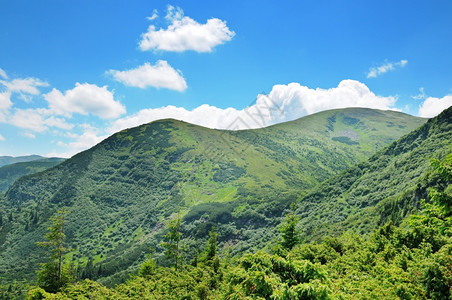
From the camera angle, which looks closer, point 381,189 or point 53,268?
point 53,268

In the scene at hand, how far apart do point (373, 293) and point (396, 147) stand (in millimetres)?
171661

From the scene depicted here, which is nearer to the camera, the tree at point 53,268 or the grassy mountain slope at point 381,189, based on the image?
the tree at point 53,268

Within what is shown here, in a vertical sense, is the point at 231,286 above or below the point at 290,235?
above

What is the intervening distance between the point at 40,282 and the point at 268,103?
295ft

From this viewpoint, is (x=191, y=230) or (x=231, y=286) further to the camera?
(x=191, y=230)

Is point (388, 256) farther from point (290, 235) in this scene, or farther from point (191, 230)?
point (191, 230)

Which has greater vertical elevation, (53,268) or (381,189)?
(53,268)

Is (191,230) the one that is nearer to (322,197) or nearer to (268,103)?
(322,197)

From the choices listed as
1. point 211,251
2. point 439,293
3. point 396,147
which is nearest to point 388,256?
point 439,293

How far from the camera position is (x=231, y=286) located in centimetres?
1227

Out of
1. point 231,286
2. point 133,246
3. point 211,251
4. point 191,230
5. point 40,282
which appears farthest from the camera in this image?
point 133,246

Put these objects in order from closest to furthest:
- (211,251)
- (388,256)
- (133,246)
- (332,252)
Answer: (388,256), (332,252), (211,251), (133,246)

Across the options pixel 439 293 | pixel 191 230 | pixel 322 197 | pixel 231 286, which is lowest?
pixel 191 230

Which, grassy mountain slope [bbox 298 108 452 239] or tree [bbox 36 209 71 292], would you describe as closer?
tree [bbox 36 209 71 292]
